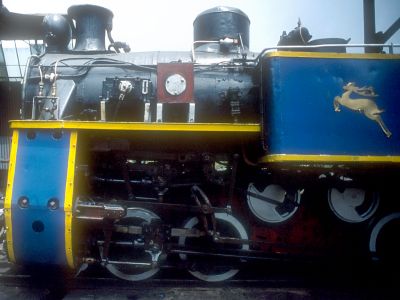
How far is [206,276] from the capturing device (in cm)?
307

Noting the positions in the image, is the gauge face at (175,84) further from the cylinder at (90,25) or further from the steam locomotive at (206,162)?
the cylinder at (90,25)

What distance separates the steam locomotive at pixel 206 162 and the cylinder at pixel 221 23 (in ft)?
2.18

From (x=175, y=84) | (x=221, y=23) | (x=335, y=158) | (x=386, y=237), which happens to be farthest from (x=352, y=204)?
(x=221, y=23)

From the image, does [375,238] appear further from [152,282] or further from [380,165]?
[152,282]

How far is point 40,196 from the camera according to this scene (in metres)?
2.54

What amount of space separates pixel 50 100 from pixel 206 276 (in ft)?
7.01

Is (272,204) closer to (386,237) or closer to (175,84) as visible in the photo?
(386,237)

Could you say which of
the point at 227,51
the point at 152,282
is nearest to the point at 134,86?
the point at 227,51

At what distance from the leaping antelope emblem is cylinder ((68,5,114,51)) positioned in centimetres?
293

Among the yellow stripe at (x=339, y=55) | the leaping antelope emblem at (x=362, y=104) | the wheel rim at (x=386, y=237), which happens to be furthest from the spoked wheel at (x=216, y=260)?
the yellow stripe at (x=339, y=55)

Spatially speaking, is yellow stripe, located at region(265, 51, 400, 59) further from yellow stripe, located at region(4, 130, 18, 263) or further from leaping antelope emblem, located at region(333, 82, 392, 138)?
yellow stripe, located at region(4, 130, 18, 263)

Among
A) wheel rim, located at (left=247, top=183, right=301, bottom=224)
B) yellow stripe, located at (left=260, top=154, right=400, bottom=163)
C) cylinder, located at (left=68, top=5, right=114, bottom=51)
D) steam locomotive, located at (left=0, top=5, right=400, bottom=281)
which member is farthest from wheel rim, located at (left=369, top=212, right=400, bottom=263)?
cylinder, located at (left=68, top=5, right=114, bottom=51)

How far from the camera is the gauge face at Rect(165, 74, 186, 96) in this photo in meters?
3.01

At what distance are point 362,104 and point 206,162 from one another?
55.0 inches
